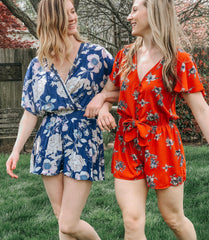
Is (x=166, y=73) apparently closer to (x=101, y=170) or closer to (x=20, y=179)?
(x=101, y=170)

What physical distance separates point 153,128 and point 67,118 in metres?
0.56

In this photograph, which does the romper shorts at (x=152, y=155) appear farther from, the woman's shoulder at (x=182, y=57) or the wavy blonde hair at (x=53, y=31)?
the wavy blonde hair at (x=53, y=31)

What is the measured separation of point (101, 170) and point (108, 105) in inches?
17.9

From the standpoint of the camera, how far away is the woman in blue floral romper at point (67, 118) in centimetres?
252

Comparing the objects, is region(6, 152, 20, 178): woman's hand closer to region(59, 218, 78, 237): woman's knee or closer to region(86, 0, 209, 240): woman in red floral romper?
region(59, 218, 78, 237): woman's knee

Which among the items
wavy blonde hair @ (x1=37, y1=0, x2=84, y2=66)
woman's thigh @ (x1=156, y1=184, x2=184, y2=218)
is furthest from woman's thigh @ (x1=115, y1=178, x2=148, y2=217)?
wavy blonde hair @ (x1=37, y1=0, x2=84, y2=66)

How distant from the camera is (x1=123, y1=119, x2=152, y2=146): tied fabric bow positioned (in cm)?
238

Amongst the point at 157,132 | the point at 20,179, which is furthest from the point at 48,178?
the point at 20,179

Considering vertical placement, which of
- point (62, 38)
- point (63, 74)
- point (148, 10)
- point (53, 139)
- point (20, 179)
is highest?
point (148, 10)

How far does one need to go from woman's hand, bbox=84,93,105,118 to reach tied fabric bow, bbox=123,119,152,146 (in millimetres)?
204

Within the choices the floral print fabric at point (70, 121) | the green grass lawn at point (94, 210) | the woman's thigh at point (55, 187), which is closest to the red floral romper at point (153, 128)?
the floral print fabric at point (70, 121)

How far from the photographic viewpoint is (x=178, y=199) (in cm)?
247

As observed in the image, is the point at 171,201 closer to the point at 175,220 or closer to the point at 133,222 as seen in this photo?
the point at 175,220

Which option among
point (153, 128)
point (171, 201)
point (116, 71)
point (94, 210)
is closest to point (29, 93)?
point (116, 71)
